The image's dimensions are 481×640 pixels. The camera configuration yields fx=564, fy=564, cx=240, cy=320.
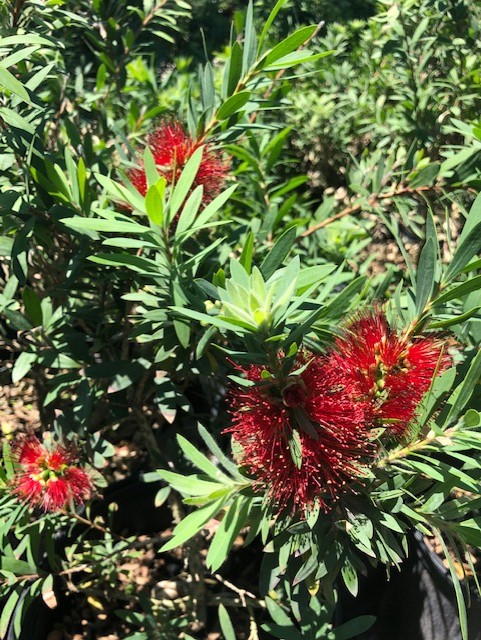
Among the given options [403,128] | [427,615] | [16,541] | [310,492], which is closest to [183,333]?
[310,492]

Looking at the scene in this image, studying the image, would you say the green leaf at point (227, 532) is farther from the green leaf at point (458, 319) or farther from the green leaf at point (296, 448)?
the green leaf at point (458, 319)

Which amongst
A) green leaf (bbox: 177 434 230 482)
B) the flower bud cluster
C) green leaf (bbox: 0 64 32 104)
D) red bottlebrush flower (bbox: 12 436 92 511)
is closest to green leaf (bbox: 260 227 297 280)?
the flower bud cluster

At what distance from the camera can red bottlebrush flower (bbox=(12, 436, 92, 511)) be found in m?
0.81

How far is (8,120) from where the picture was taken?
66 centimetres

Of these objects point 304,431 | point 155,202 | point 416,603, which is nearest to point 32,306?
point 155,202

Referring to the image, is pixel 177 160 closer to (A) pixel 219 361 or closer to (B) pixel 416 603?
(A) pixel 219 361

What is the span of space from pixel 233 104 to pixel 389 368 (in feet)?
1.28

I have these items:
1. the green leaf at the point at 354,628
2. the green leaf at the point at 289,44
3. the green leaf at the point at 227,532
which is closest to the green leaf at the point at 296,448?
the green leaf at the point at 227,532

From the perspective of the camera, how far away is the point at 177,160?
0.81 metres

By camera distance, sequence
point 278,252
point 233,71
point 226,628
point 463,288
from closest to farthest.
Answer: point 463,288, point 278,252, point 233,71, point 226,628

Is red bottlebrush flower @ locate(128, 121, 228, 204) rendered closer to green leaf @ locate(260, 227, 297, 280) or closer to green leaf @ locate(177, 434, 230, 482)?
green leaf @ locate(260, 227, 297, 280)

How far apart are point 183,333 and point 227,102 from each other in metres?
0.30

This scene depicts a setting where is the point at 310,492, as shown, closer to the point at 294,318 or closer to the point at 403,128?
the point at 294,318

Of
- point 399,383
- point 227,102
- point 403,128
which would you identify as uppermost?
point 227,102
